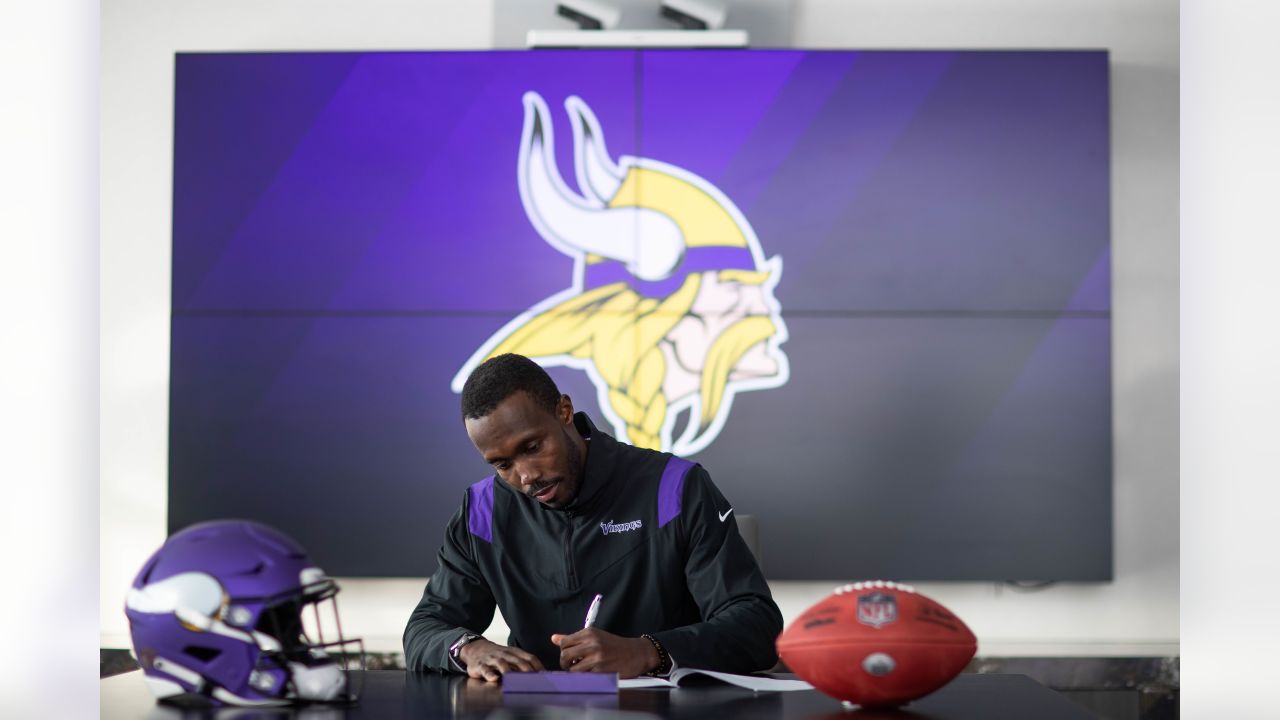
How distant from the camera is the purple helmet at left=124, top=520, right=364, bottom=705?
1787 millimetres

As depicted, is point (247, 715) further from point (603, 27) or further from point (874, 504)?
point (603, 27)

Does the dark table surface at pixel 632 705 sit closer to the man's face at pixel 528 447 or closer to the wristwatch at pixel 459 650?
the wristwatch at pixel 459 650

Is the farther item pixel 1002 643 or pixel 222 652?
pixel 1002 643

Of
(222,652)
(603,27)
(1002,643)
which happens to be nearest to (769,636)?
(222,652)

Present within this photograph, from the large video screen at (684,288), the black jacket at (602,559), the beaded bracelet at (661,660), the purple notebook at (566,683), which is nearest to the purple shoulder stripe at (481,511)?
the black jacket at (602,559)

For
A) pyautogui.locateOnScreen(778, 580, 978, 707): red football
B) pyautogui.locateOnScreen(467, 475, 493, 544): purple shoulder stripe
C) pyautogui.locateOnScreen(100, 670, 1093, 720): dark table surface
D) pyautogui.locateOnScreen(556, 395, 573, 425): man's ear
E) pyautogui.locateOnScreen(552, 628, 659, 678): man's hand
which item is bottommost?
pyautogui.locateOnScreen(100, 670, 1093, 720): dark table surface

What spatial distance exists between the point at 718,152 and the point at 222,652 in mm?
2738

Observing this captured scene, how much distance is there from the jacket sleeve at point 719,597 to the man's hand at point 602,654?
81mm

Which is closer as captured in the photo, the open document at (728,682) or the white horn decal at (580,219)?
the open document at (728,682)

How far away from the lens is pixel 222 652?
5.91 ft

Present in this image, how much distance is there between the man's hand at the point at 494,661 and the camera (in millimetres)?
2178

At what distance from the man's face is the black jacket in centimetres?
8

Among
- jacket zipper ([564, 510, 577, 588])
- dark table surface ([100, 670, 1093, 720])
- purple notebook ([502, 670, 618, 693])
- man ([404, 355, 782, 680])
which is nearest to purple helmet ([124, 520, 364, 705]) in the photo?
dark table surface ([100, 670, 1093, 720])

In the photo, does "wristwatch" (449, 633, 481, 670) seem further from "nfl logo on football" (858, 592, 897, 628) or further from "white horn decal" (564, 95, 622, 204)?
"white horn decal" (564, 95, 622, 204)
